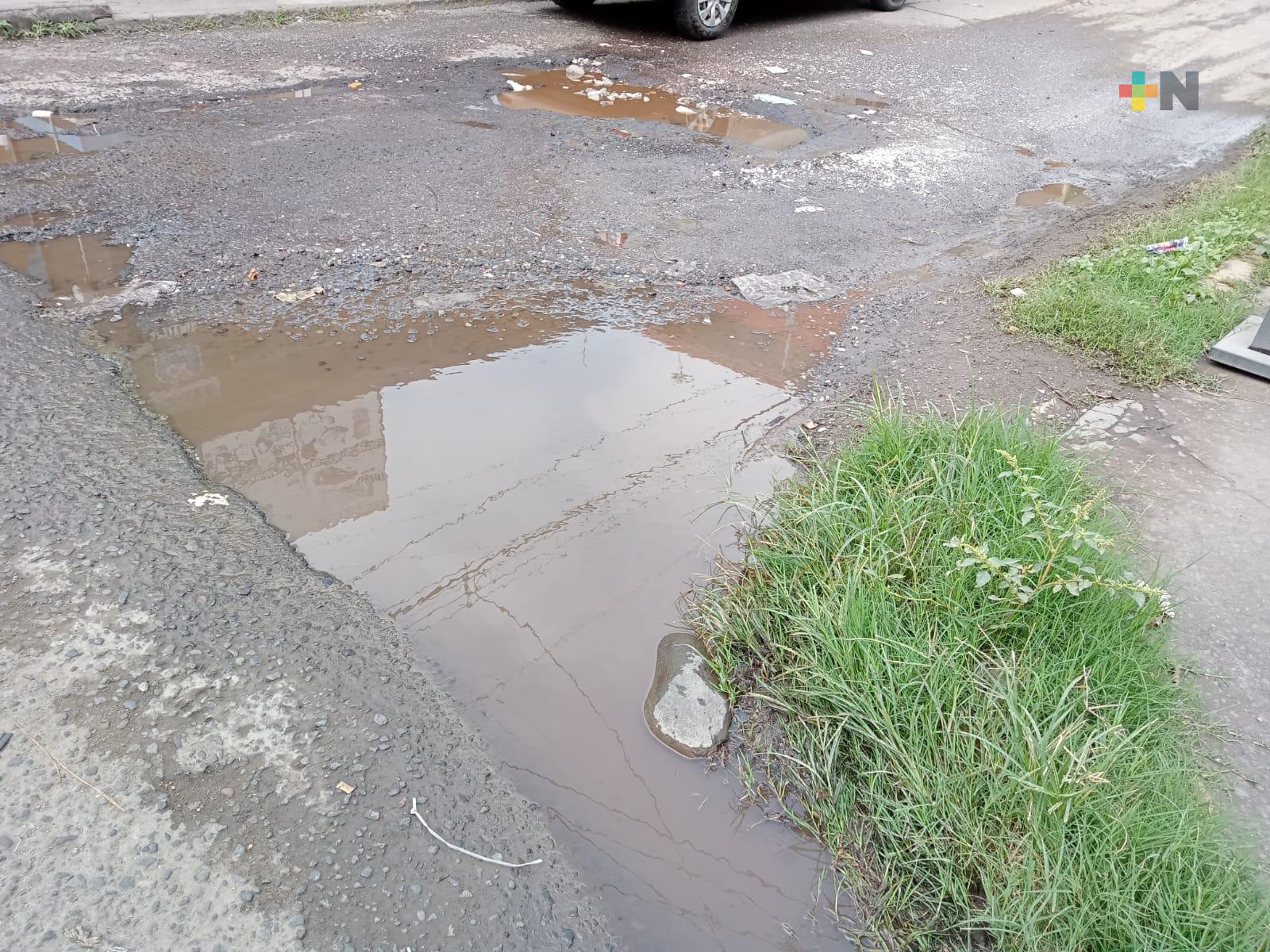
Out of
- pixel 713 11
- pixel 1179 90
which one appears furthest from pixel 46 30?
pixel 1179 90

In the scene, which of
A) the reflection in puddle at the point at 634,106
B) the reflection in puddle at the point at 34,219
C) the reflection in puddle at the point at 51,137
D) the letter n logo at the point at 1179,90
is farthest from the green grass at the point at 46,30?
the letter n logo at the point at 1179,90

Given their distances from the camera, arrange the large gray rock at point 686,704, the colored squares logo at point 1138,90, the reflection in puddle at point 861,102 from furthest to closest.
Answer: the colored squares logo at point 1138,90, the reflection in puddle at point 861,102, the large gray rock at point 686,704

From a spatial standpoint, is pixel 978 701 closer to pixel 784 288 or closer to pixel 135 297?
pixel 784 288

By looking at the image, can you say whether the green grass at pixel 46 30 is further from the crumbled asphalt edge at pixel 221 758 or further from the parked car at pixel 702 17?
the crumbled asphalt edge at pixel 221 758

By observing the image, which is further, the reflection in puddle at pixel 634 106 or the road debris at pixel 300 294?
the reflection in puddle at pixel 634 106

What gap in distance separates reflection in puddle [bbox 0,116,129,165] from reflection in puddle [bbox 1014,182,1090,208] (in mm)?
5644

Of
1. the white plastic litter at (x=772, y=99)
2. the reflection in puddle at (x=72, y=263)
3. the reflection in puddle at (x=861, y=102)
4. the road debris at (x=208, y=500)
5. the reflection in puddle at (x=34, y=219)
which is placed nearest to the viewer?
the road debris at (x=208, y=500)

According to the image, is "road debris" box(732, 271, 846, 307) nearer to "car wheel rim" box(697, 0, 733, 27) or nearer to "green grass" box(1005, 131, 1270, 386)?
"green grass" box(1005, 131, 1270, 386)

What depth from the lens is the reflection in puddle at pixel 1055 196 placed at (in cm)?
575

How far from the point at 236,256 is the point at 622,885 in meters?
3.50

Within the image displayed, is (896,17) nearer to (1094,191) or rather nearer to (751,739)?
(1094,191)

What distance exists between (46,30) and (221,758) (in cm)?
770

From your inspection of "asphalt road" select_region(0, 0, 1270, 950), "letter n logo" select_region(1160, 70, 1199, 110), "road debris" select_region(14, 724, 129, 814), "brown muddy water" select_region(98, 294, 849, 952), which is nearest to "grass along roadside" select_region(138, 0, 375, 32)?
"asphalt road" select_region(0, 0, 1270, 950)

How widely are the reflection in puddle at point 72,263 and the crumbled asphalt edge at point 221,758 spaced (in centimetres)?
140
